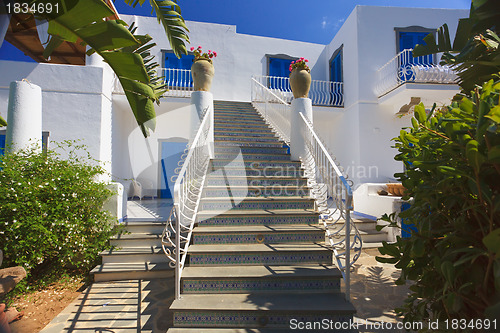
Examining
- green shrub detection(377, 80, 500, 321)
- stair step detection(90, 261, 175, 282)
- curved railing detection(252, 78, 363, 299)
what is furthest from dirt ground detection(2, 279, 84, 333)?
green shrub detection(377, 80, 500, 321)

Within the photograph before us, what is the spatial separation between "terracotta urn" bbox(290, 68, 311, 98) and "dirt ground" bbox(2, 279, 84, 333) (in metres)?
5.05

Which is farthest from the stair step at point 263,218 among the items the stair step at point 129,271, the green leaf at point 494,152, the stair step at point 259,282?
the green leaf at point 494,152

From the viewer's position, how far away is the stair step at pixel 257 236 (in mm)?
3389

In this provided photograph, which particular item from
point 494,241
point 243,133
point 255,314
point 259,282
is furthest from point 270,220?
point 243,133

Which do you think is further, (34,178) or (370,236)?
(370,236)

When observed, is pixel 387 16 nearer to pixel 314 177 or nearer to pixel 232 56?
pixel 232 56

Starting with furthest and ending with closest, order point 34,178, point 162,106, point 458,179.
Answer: point 162,106, point 34,178, point 458,179

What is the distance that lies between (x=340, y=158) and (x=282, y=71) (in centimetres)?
466

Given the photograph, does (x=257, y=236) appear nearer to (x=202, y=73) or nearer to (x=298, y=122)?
(x=298, y=122)

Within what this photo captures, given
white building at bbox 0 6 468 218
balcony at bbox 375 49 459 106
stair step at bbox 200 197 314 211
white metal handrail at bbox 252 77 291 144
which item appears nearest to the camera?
stair step at bbox 200 197 314 211

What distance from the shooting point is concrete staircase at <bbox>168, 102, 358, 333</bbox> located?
2520mm

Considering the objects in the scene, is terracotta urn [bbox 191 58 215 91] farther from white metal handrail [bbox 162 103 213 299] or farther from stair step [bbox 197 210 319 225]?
stair step [bbox 197 210 319 225]

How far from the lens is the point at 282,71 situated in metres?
11.0

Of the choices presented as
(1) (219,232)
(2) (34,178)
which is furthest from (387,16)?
(2) (34,178)
